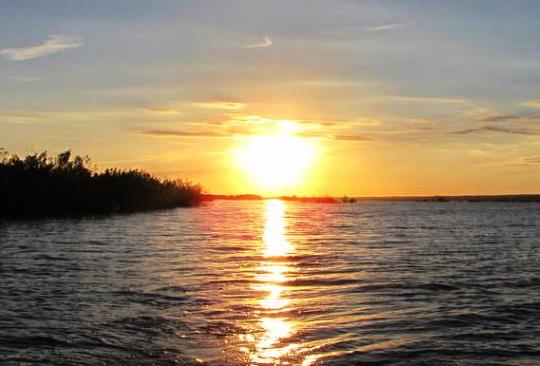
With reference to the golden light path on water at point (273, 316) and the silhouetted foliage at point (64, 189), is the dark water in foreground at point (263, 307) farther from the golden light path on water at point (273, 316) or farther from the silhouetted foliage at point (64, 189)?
the silhouetted foliage at point (64, 189)

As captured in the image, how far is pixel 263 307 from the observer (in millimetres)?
19531

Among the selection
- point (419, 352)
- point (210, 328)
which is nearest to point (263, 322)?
point (210, 328)

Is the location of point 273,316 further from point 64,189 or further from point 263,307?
point 64,189

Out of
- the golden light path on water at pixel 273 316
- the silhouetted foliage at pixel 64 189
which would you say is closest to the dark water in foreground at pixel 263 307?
the golden light path on water at pixel 273 316

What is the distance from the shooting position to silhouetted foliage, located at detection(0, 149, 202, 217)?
69.8 meters

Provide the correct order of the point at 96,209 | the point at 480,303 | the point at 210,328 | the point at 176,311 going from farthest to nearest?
the point at 96,209
the point at 480,303
the point at 176,311
the point at 210,328

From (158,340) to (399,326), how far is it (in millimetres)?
6106

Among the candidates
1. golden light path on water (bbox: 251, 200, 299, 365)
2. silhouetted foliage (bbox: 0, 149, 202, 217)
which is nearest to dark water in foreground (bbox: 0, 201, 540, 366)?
golden light path on water (bbox: 251, 200, 299, 365)

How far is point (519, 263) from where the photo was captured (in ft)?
110

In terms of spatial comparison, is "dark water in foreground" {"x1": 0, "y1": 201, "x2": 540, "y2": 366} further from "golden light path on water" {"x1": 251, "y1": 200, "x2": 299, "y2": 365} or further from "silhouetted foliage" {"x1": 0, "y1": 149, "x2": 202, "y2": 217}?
"silhouetted foliage" {"x1": 0, "y1": 149, "x2": 202, "y2": 217}

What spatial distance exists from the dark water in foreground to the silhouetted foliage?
34.0 meters

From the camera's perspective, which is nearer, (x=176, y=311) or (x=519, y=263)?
(x=176, y=311)

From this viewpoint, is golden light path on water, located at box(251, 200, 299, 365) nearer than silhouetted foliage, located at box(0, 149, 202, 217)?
Yes

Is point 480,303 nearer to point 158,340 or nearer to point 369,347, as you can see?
point 369,347
